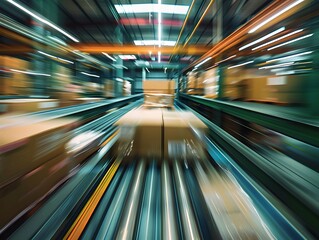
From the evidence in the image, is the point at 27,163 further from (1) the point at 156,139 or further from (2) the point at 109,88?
(2) the point at 109,88

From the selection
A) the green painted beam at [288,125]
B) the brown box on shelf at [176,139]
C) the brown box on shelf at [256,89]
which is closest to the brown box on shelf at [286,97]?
the brown box on shelf at [256,89]

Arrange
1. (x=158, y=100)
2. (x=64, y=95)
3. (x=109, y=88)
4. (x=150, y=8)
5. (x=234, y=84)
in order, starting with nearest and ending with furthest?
(x=234, y=84), (x=64, y=95), (x=158, y=100), (x=150, y=8), (x=109, y=88)

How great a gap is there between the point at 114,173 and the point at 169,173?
0.54 meters

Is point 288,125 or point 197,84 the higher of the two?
point 197,84

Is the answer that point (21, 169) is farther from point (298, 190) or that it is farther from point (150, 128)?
point (298, 190)

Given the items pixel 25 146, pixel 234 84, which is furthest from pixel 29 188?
pixel 234 84

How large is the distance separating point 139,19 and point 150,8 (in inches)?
40.8

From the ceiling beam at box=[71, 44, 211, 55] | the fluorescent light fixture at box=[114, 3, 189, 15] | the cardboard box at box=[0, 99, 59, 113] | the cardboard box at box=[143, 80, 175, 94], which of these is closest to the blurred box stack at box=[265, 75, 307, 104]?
the cardboard box at box=[0, 99, 59, 113]

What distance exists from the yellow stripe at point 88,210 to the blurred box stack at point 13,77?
2.34 metres

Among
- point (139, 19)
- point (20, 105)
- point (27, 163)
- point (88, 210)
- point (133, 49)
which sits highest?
point (139, 19)

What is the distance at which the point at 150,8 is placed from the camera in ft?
19.6

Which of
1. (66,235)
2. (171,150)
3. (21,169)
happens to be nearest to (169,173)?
(171,150)

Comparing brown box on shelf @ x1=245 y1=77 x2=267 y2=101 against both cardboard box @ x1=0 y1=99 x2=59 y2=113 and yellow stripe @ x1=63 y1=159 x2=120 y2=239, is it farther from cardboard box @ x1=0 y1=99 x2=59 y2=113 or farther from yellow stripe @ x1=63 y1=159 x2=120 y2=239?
cardboard box @ x1=0 y1=99 x2=59 y2=113

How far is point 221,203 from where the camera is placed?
1576 mm
